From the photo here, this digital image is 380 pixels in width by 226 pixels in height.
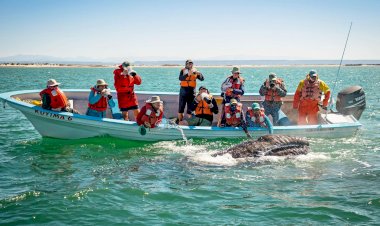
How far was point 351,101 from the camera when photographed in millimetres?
A: 14320

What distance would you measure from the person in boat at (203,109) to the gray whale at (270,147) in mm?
2044

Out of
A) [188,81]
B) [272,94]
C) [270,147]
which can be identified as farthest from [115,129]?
[272,94]

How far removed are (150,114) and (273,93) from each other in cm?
388

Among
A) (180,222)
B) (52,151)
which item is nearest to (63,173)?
(52,151)

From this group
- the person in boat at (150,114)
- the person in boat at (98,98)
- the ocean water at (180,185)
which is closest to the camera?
the ocean water at (180,185)

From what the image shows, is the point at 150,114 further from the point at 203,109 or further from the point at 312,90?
the point at 312,90

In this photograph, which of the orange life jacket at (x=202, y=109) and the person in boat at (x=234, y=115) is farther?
the orange life jacket at (x=202, y=109)

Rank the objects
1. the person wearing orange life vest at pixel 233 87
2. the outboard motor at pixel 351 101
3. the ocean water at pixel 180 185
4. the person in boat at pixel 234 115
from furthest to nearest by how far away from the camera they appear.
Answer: the outboard motor at pixel 351 101
the person wearing orange life vest at pixel 233 87
the person in boat at pixel 234 115
the ocean water at pixel 180 185

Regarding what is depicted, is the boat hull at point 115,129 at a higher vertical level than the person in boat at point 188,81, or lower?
lower

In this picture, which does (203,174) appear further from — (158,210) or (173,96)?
(173,96)

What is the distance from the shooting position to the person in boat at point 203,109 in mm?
12414

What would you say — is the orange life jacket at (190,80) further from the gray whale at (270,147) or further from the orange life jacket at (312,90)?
the orange life jacket at (312,90)

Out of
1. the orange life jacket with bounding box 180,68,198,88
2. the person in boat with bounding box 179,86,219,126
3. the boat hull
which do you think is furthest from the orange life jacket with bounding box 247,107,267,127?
the orange life jacket with bounding box 180,68,198,88

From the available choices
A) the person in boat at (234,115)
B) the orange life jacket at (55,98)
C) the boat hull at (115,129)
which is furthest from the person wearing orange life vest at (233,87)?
the orange life jacket at (55,98)
